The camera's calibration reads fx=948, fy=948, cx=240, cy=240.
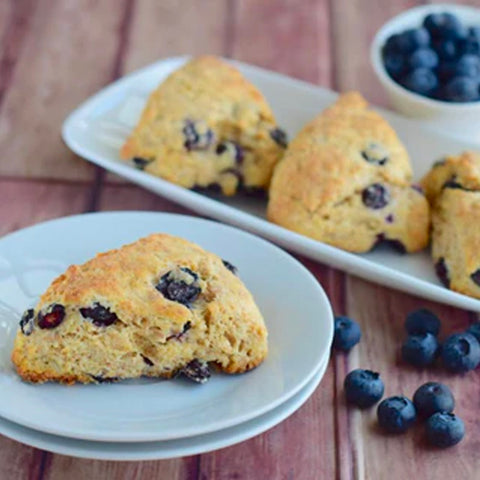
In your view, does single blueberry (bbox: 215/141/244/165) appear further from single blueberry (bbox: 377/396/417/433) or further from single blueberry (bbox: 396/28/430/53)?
single blueberry (bbox: 377/396/417/433)

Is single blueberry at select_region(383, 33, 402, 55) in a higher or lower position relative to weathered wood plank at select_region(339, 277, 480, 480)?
higher

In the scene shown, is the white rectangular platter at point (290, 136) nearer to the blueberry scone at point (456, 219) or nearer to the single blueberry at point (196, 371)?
the blueberry scone at point (456, 219)

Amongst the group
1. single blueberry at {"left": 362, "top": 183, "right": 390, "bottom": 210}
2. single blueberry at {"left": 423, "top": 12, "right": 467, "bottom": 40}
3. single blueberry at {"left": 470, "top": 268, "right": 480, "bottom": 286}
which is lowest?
single blueberry at {"left": 470, "top": 268, "right": 480, "bottom": 286}

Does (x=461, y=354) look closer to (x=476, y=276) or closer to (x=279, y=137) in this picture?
(x=476, y=276)

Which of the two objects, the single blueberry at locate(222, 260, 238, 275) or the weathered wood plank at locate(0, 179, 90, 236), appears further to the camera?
the weathered wood plank at locate(0, 179, 90, 236)

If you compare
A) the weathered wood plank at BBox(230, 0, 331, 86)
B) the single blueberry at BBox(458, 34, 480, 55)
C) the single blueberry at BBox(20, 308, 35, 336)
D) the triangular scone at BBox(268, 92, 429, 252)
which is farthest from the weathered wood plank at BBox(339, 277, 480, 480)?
the weathered wood plank at BBox(230, 0, 331, 86)

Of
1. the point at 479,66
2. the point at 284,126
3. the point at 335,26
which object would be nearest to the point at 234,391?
the point at 284,126

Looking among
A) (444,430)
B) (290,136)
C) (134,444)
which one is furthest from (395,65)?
(134,444)

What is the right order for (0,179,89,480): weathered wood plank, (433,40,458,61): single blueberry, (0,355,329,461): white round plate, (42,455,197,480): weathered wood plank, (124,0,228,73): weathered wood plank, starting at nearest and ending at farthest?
(0,355,329,461): white round plate → (42,455,197,480): weathered wood plank → (0,179,89,480): weathered wood plank → (433,40,458,61): single blueberry → (124,0,228,73): weathered wood plank
